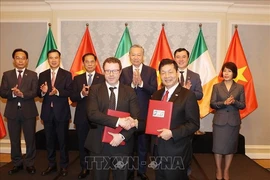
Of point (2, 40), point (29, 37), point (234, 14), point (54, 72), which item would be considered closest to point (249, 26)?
point (234, 14)

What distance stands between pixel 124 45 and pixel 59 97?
1.82 meters

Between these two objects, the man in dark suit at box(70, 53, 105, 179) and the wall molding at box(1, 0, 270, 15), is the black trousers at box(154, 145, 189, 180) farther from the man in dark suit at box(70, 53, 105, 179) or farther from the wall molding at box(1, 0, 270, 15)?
the wall molding at box(1, 0, 270, 15)

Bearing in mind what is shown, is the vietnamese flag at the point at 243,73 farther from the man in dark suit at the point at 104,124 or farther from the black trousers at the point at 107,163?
the black trousers at the point at 107,163

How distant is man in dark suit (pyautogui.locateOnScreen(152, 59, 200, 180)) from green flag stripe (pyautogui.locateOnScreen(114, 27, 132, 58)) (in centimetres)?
264

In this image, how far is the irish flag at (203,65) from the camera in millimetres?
4664

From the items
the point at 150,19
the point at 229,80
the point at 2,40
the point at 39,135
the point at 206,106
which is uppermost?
the point at 150,19

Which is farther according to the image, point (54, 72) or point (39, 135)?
point (39, 135)

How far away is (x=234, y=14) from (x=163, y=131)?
11.9 feet

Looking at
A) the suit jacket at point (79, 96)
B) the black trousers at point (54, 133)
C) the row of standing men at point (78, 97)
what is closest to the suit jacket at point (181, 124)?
the row of standing men at point (78, 97)

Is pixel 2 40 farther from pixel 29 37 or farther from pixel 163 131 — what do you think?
pixel 163 131

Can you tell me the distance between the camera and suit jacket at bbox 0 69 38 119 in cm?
335

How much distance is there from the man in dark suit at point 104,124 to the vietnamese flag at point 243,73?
299 centimetres

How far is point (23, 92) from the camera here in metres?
3.35

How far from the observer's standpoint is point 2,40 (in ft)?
16.2
